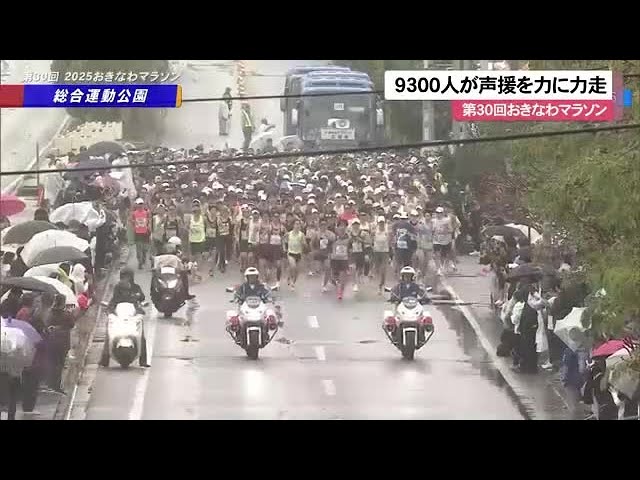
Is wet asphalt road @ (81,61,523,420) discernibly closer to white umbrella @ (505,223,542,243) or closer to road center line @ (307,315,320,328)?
Answer: road center line @ (307,315,320,328)

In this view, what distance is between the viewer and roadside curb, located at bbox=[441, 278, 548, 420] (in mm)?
11492

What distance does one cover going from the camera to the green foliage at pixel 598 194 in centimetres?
998

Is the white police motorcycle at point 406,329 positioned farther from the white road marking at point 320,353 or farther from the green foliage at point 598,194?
the green foliage at point 598,194

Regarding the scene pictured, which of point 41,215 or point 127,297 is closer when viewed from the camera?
point 41,215

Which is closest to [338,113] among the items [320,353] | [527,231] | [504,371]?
[527,231]

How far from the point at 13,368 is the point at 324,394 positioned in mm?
2298

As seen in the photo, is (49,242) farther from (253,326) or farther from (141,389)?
(253,326)

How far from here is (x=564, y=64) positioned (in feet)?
36.3

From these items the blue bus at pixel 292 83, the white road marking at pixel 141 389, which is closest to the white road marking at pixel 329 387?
the white road marking at pixel 141 389

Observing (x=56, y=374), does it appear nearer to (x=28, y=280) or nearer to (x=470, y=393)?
(x=28, y=280)

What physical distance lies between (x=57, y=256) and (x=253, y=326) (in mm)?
1537

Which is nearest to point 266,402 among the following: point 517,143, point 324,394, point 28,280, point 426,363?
point 324,394

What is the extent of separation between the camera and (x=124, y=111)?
11203 mm

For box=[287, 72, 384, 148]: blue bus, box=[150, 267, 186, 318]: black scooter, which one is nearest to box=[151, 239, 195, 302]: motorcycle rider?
box=[150, 267, 186, 318]: black scooter
